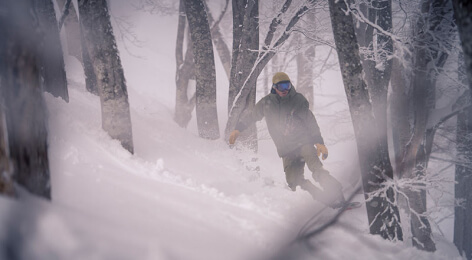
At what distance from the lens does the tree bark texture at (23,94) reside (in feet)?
7.18

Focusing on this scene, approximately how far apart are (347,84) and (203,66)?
121 inches

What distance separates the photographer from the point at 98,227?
228 cm

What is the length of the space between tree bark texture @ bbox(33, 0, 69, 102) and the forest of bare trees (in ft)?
0.07

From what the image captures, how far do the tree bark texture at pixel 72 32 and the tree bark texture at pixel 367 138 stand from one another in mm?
7618

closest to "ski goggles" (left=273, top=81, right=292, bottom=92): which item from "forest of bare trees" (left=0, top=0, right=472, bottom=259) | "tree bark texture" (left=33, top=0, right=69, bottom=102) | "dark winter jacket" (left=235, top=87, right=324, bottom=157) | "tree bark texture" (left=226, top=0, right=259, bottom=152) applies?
"dark winter jacket" (left=235, top=87, right=324, bottom=157)

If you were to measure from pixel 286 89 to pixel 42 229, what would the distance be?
3.38 meters

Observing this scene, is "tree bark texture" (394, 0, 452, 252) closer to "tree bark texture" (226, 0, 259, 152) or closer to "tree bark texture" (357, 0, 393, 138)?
"tree bark texture" (357, 0, 393, 138)

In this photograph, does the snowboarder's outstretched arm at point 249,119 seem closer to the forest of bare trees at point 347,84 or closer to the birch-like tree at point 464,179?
the forest of bare trees at point 347,84

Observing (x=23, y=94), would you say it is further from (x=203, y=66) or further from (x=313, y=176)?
(x=203, y=66)

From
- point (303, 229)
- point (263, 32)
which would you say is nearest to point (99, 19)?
point (303, 229)

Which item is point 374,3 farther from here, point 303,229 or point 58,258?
point 58,258

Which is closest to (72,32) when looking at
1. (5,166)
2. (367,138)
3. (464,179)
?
(5,166)

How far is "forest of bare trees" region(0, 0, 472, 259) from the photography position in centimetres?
230

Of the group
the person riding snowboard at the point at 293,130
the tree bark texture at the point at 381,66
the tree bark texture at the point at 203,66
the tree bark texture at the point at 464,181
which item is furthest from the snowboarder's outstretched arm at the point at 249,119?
the tree bark texture at the point at 464,181
